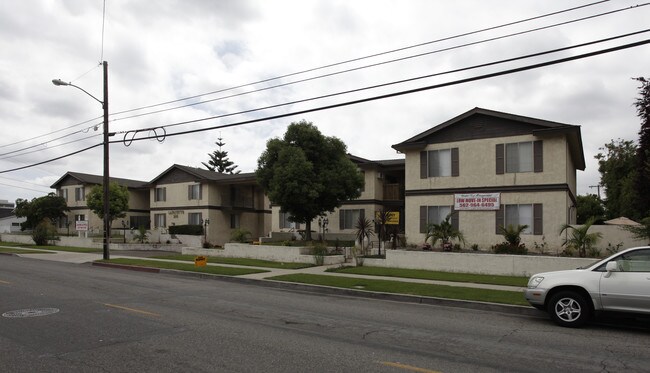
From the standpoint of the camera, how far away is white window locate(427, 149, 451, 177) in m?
24.9

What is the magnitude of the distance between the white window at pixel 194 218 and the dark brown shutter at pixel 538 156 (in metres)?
30.4

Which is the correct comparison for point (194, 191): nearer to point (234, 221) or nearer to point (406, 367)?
point (234, 221)

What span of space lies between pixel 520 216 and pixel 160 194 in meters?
36.0

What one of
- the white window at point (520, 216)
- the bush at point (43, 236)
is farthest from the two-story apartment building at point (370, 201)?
the bush at point (43, 236)

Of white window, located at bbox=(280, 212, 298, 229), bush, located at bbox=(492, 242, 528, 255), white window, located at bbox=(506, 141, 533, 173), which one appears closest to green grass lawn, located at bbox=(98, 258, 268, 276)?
bush, located at bbox=(492, 242, 528, 255)

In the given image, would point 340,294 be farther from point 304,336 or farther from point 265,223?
point 265,223

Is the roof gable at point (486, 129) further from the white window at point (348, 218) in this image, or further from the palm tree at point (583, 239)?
the white window at point (348, 218)

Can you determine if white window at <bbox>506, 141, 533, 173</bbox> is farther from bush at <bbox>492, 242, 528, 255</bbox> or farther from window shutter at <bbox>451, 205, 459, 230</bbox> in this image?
bush at <bbox>492, 242, 528, 255</bbox>

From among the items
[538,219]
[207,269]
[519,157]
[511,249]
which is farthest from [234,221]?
[511,249]

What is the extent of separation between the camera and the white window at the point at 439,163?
24859 mm

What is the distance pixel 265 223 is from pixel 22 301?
38.6 m

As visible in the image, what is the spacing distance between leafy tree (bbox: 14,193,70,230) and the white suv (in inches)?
2029

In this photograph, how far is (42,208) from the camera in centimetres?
4919

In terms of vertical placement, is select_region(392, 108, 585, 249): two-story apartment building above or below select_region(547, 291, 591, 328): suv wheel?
above
